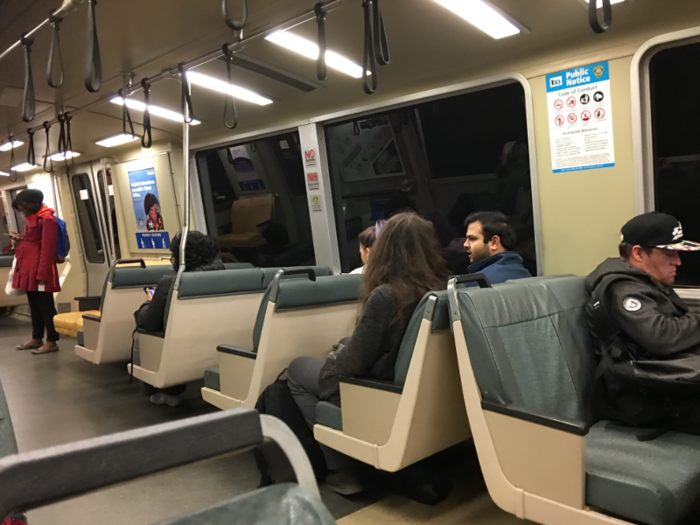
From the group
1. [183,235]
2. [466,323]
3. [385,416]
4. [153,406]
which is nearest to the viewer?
[466,323]

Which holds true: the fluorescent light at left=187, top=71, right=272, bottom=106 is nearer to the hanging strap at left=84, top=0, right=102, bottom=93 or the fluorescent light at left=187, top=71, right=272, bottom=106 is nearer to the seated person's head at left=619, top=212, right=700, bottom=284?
the hanging strap at left=84, top=0, right=102, bottom=93

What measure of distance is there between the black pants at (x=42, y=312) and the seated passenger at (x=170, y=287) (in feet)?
8.91

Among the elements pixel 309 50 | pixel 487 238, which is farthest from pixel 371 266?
pixel 309 50

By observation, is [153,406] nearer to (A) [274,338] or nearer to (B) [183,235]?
(B) [183,235]

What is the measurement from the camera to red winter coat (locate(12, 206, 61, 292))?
6207 mm

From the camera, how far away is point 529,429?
1859 mm

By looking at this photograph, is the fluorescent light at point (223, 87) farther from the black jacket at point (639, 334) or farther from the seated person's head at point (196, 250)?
the black jacket at point (639, 334)

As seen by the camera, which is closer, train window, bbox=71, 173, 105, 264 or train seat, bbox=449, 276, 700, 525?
train seat, bbox=449, 276, 700, 525

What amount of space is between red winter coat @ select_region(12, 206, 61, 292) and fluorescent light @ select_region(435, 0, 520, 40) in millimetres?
5281

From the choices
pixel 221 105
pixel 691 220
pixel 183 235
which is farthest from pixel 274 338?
pixel 221 105

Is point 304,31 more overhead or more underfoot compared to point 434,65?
more overhead

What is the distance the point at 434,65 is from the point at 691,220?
1.79 m

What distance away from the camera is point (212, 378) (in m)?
3.48

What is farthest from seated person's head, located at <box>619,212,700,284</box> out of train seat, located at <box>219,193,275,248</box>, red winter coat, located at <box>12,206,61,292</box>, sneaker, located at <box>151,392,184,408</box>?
red winter coat, located at <box>12,206,61,292</box>
